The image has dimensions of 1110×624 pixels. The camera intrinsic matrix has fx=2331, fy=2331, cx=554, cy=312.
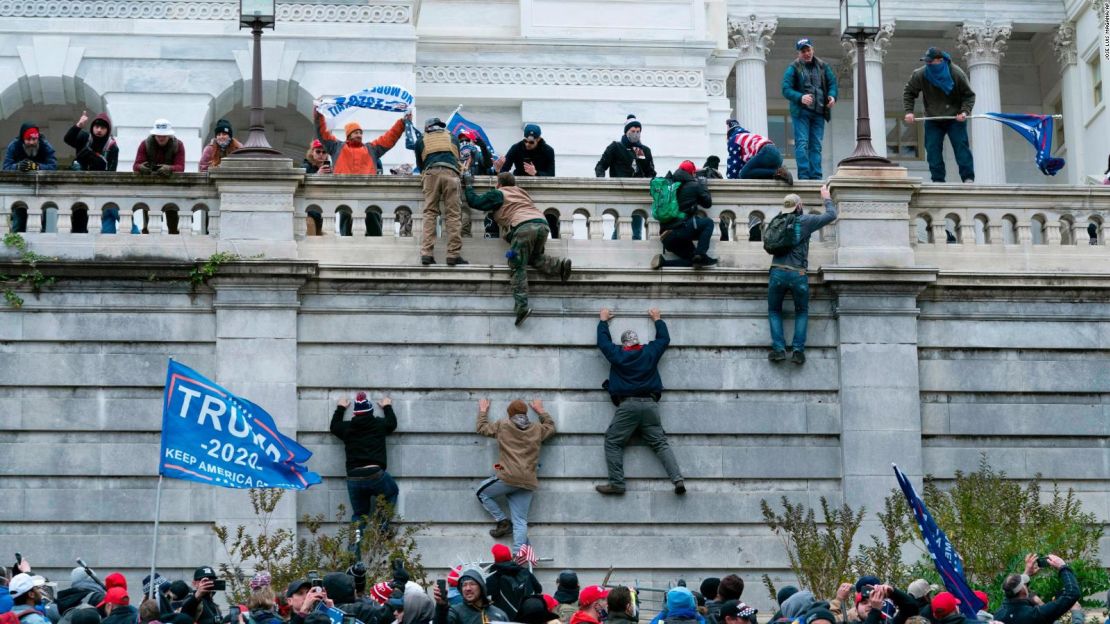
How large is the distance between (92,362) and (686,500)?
26.1 ft

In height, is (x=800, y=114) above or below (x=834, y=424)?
above

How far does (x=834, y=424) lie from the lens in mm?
30953

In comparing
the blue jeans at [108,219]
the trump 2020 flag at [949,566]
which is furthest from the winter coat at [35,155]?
the trump 2020 flag at [949,566]

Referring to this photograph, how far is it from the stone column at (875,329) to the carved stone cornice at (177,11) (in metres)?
13.6

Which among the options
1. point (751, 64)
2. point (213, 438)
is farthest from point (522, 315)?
point (751, 64)

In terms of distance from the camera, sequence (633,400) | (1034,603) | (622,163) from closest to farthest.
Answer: (1034,603)
(633,400)
(622,163)

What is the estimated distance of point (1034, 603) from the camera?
2206cm

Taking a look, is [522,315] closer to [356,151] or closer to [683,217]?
[683,217]

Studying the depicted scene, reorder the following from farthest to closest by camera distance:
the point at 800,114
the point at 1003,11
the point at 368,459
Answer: the point at 1003,11
the point at 800,114
the point at 368,459

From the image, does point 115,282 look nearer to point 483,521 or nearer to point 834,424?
point 483,521

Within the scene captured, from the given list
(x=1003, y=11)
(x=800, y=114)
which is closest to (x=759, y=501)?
(x=800, y=114)

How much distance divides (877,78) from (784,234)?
101 feet

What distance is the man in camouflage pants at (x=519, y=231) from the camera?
30625 millimetres

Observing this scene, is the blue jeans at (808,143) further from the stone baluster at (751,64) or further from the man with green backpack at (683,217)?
the stone baluster at (751,64)
